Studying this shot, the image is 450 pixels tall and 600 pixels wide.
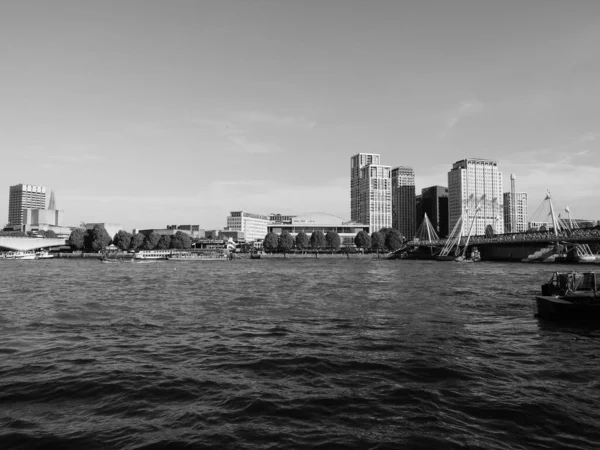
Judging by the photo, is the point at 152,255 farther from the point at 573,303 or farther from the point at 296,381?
the point at 296,381

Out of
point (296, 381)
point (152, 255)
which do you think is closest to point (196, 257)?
point (152, 255)

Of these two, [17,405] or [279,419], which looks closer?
[279,419]

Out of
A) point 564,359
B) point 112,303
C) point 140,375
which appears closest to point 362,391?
point 140,375

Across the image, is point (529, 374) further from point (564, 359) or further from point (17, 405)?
point (17, 405)

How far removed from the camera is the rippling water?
1124 centimetres

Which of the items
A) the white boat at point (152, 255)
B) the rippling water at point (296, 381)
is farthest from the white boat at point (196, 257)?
the rippling water at point (296, 381)

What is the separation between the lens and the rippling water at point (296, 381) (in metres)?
11.2

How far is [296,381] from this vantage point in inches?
614

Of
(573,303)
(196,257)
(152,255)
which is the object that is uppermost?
(573,303)

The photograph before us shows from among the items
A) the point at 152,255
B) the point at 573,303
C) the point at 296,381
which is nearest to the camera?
the point at 296,381

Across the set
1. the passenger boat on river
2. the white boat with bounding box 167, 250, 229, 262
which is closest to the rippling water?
the passenger boat on river

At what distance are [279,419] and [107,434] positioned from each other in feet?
14.8

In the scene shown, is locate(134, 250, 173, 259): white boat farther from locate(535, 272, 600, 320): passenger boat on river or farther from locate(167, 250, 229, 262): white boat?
locate(535, 272, 600, 320): passenger boat on river

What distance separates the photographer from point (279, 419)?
1212cm
